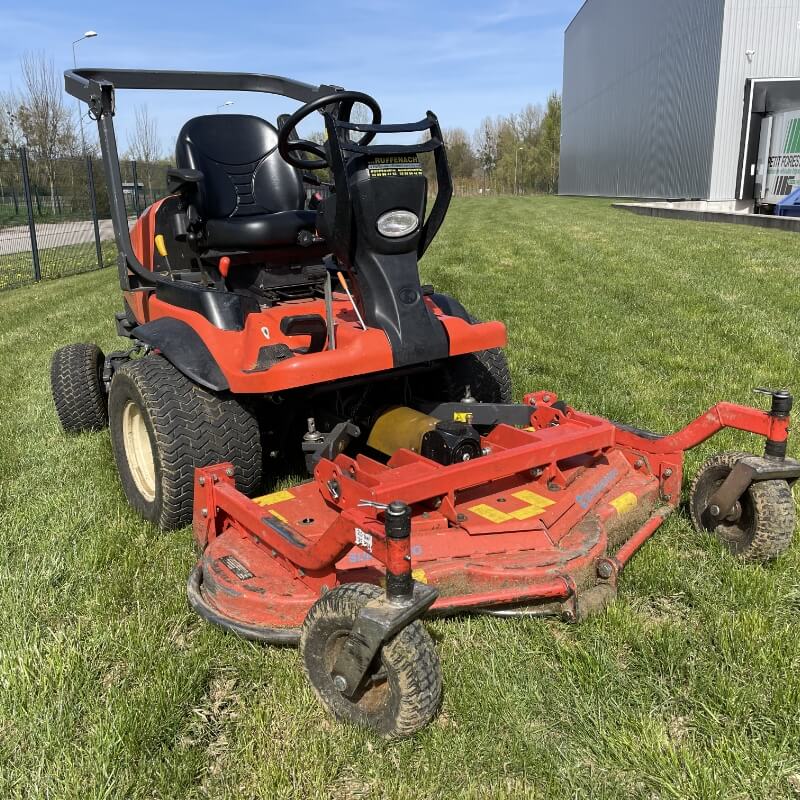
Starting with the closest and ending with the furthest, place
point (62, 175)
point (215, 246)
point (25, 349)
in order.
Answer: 1. point (215, 246)
2. point (25, 349)
3. point (62, 175)

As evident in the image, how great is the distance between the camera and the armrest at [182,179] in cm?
387

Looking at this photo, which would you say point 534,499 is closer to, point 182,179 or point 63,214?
point 182,179

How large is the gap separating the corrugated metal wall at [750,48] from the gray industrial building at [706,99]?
1.2 inches

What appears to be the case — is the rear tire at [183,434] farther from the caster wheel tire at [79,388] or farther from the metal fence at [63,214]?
the metal fence at [63,214]

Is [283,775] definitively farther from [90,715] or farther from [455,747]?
[90,715]

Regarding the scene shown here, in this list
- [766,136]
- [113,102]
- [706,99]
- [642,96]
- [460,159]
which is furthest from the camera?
[460,159]

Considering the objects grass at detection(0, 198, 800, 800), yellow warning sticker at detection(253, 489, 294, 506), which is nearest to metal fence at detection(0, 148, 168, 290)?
grass at detection(0, 198, 800, 800)

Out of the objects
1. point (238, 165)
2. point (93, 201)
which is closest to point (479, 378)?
point (238, 165)

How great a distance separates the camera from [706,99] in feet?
82.3

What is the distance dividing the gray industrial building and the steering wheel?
20094 mm

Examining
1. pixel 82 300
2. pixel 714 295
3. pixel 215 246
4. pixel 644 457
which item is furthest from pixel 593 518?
pixel 82 300

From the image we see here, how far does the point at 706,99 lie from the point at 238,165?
976 inches

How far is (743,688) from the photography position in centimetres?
225

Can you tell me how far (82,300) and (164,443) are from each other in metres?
7.77
